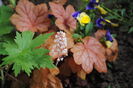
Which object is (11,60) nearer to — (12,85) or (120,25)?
(12,85)

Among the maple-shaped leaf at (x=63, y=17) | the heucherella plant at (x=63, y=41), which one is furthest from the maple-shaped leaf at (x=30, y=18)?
the maple-shaped leaf at (x=63, y=17)

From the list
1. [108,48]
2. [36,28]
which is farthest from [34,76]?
[108,48]

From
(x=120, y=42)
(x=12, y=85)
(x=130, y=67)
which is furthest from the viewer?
(x=120, y=42)

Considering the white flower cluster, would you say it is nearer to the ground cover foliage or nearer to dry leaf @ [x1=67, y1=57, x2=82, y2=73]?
the ground cover foliage

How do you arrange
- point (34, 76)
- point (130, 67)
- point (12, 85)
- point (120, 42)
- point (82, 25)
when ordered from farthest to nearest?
point (120, 42)
point (130, 67)
point (82, 25)
point (12, 85)
point (34, 76)

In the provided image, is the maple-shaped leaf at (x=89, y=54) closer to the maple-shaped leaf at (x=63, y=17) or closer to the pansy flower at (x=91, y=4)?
the maple-shaped leaf at (x=63, y=17)

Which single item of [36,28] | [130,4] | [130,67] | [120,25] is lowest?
[130,67]

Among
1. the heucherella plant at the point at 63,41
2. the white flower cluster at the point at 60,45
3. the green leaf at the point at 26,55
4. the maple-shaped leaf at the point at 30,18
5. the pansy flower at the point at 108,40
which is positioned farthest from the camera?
the pansy flower at the point at 108,40
